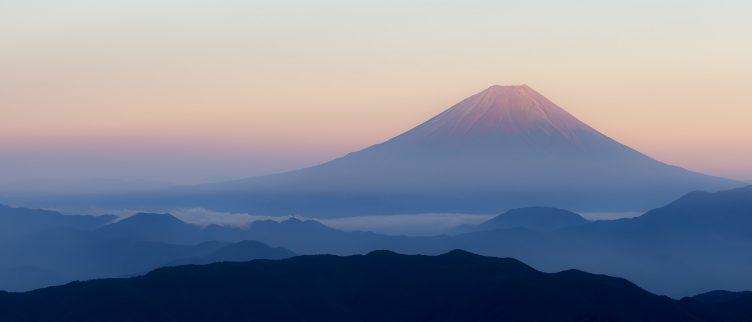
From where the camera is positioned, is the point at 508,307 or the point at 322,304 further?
the point at 322,304

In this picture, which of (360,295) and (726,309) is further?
(360,295)

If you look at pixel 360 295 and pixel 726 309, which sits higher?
pixel 360 295

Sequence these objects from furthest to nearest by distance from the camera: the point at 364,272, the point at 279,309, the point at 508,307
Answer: the point at 364,272 → the point at 279,309 → the point at 508,307

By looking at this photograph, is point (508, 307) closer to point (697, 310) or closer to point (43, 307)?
point (697, 310)

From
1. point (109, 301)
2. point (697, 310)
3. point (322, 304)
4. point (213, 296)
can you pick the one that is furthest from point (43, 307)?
point (697, 310)

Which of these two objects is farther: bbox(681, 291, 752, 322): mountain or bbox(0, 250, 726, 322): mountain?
bbox(681, 291, 752, 322): mountain

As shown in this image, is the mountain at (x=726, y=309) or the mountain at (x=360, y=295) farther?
the mountain at (x=726, y=309)

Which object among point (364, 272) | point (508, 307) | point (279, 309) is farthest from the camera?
point (364, 272)
